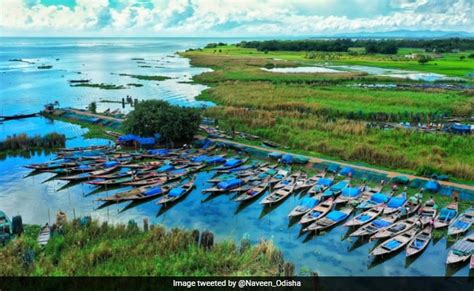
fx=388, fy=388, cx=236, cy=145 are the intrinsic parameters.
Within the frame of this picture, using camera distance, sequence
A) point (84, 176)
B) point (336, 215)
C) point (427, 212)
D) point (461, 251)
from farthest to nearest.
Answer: point (84, 176), point (427, 212), point (336, 215), point (461, 251)

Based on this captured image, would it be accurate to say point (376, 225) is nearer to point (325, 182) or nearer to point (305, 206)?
point (305, 206)

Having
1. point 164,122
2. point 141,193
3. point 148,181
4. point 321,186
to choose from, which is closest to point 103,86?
point 164,122

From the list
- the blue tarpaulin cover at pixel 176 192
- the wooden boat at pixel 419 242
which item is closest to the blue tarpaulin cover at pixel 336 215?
the wooden boat at pixel 419 242

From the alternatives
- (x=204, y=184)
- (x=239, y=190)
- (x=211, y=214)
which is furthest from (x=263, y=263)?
(x=204, y=184)

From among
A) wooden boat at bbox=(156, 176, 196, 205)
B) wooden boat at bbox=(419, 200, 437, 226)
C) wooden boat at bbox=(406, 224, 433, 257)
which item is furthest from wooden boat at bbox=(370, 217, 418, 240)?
wooden boat at bbox=(156, 176, 196, 205)

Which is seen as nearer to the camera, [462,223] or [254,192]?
[462,223]
